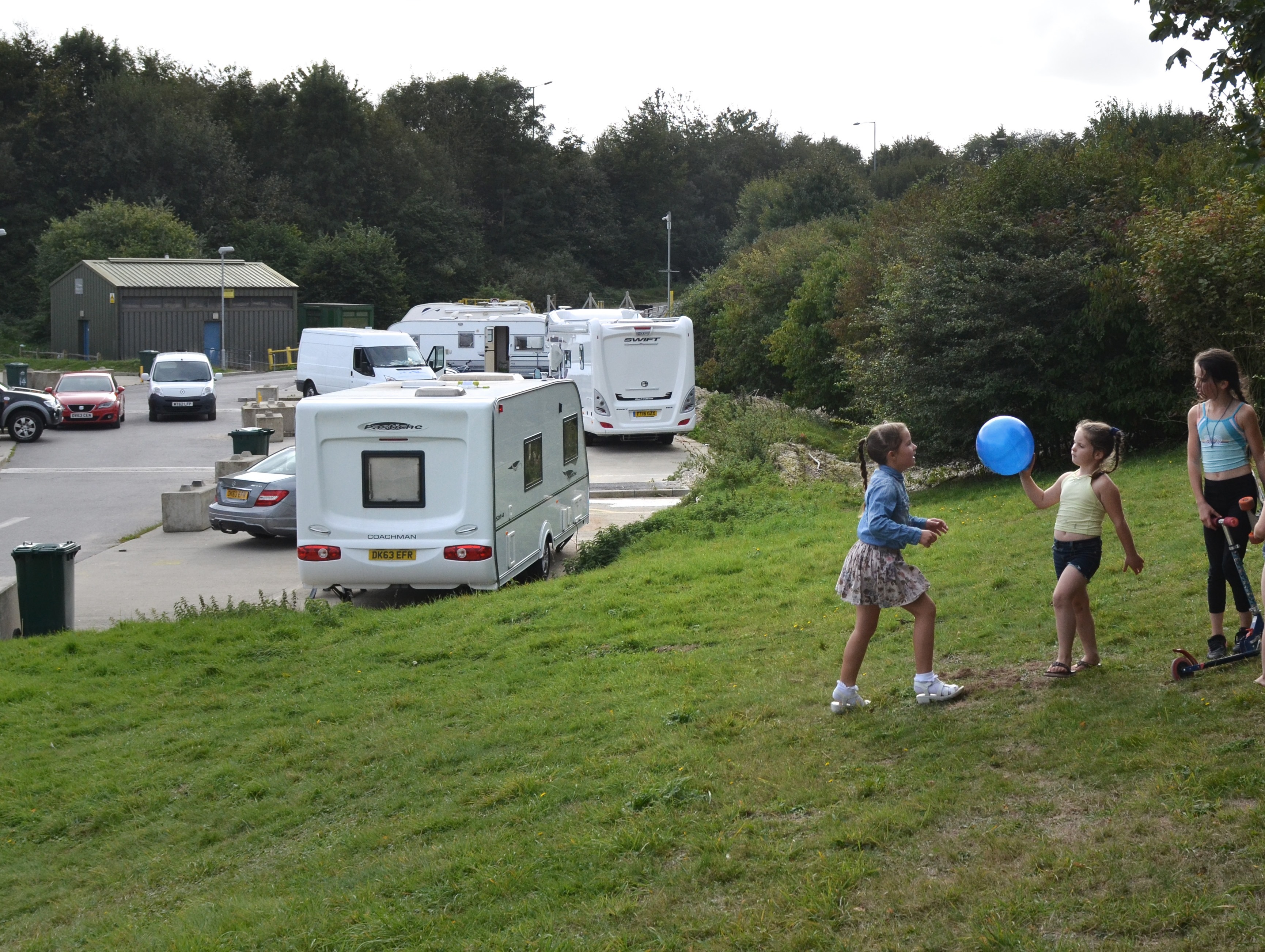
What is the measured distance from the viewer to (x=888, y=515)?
618 cm

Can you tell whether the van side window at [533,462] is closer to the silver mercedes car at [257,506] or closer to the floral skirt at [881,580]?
the silver mercedes car at [257,506]

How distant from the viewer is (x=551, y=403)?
1528 cm

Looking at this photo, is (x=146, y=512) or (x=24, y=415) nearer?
(x=146, y=512)

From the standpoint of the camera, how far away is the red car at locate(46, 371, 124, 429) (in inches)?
1283

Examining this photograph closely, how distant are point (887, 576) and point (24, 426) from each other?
28.7 meters

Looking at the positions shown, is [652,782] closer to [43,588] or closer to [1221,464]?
[1221,464]

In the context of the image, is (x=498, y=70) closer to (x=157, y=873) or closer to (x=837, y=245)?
(x=837, y=245)

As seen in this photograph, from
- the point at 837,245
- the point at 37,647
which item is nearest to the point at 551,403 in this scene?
the point at 37,647

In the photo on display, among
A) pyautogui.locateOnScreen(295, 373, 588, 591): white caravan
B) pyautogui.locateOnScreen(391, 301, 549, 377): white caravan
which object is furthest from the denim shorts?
pyautogui.locateOnScreen(391, 301, 549, 377): white caravan

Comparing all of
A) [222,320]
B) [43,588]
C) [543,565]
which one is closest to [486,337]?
[222,320]

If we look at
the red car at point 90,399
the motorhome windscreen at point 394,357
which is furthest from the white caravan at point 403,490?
the motorhome windscreen at point 394,357

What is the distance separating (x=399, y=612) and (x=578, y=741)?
5396mm

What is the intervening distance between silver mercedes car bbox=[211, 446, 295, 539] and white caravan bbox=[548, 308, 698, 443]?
35.4 ft

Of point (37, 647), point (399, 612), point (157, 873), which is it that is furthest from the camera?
point (399, 612)
